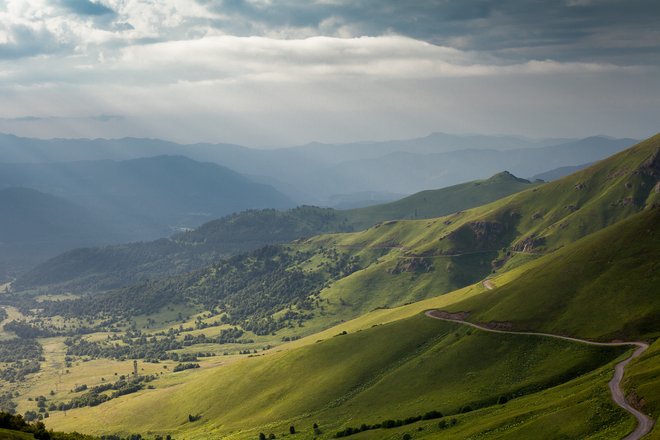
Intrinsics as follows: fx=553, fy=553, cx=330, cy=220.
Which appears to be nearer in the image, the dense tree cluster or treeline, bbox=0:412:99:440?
treeline, bbox=0:412:99:440

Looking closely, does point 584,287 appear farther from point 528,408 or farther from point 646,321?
point 528,408

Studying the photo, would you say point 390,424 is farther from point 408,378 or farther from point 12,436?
point 12,436

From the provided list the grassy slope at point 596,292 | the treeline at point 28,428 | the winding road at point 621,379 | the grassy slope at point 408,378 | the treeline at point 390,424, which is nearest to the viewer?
the winding road at point 621,379

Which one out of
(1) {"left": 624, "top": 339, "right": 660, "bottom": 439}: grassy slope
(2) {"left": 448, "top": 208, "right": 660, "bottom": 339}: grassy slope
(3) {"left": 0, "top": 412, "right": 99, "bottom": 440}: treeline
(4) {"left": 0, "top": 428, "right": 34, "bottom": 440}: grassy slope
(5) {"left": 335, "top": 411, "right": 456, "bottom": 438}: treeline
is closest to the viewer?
(1) {"left": 624, "top": 339, "right": 660, "bottom": 439}: grassy slope

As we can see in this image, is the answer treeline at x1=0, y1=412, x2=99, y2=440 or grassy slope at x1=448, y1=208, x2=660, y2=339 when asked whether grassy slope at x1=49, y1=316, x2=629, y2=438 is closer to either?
grassy slope at x1=448, y1=208, x2=660, y2=339

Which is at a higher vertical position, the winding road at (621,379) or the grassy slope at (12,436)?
the grassy slope at (12,436)

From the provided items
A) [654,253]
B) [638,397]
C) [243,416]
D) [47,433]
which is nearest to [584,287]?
[654,253]

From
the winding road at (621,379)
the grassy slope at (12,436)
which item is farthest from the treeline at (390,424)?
the grassy slope at (12,436)

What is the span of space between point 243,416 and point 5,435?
4169 inches

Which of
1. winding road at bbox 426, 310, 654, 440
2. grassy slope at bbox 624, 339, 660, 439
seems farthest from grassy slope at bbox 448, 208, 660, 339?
grassy slope at bbox 624, 339, 660, 439

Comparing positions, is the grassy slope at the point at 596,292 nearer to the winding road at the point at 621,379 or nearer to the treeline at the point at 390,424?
the winding road at the point at 621,379

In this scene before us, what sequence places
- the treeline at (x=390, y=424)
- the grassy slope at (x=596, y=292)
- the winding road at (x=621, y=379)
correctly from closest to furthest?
the winding road at (x=621, y=379) → the treeline at (x=390, y=424) → the grassy slope at (x=596, y=292)

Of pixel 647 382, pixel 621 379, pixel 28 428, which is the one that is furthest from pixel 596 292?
pixel 28 428

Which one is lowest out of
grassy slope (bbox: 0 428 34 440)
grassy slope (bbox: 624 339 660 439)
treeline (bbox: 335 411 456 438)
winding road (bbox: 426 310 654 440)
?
treeline (bbox: 335 411 456 438)
